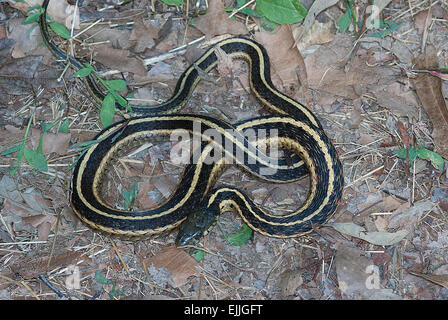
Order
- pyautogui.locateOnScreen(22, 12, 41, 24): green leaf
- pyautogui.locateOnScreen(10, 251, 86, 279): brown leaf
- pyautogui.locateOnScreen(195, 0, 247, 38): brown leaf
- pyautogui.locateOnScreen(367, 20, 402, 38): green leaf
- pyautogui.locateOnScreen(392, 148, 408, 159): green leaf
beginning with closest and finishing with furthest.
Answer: pyautogui.locateOnScreen(10, 251, 86, 279): brown leaf < pyautogui.locateOnScreen(392, 148, 408, 159): green leaf < pyautogui.locateOnScreen(22, 12, 41, 24): green leaf < pyautogui.locateOnScreen(367, 20, 402, 38): green leaf < pyautogui.locateOnScreen(195, 0, 247, 38): brown leaf

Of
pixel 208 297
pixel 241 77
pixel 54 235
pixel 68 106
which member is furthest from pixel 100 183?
pixel 241 77

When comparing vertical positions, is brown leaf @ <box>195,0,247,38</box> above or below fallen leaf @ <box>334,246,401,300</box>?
above

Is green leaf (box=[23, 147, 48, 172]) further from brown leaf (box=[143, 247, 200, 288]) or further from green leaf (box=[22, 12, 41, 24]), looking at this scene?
green leaf (box=[22, 12, 41, 24])

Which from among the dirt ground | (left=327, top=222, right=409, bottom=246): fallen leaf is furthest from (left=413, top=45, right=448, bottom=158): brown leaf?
(left=327, top=222, right=409, bottom=246): fallen leaf

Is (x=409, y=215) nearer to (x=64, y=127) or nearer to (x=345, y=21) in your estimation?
(x=345, y=21)

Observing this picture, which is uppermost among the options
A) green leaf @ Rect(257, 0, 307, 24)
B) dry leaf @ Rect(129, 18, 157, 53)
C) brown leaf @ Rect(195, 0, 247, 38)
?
green leaf @ Rect(257, 0, 307, 24)

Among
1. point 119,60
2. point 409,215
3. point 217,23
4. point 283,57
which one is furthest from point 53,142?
point 409,215
